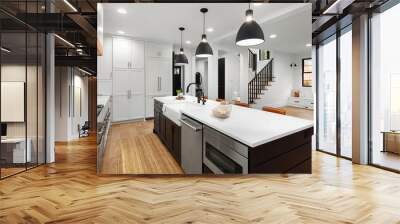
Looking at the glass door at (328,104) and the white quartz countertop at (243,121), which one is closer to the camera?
the white quartz countertop at (243,121)

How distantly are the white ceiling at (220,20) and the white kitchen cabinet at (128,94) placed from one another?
0.49 metres

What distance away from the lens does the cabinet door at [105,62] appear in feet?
10.4

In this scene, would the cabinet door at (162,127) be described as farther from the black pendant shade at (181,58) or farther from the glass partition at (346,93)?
the glass partition at (346,93)

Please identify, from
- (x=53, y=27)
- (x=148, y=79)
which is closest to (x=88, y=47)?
(x=53, y=27)

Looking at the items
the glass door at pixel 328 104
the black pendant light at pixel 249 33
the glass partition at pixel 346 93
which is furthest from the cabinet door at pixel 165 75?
the glass partition at pixel 346 93

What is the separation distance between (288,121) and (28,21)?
391cm

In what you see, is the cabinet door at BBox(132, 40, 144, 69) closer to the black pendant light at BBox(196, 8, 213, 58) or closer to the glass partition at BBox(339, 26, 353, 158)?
the black pendant light at BBox(196, 8, 213, 58)

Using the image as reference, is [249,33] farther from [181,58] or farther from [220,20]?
[181,58]

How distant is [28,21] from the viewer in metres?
4.01

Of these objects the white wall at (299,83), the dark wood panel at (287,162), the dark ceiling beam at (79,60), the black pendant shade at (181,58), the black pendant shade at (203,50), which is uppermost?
the dark ceiling beam at (79,60)

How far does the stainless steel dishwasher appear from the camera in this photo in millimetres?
3133

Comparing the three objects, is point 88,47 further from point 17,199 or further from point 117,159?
point 17,199

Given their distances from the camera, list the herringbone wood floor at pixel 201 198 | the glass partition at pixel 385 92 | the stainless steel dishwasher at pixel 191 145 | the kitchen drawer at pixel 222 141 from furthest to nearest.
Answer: the glass partition at pixel 385 92 < the stainless steel dishwasher at pixel 191 145 < the kitchen drawer at pixel 222 141 < the herringbone wood floor at pixel 201 198

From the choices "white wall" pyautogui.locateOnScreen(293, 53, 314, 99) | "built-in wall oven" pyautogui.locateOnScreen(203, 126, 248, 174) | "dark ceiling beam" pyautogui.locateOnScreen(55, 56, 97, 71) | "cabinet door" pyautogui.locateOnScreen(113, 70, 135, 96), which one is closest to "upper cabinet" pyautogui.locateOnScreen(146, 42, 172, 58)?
"cabinet door" pyautogui.locateOnScreen(113, 70, 135, 96)
